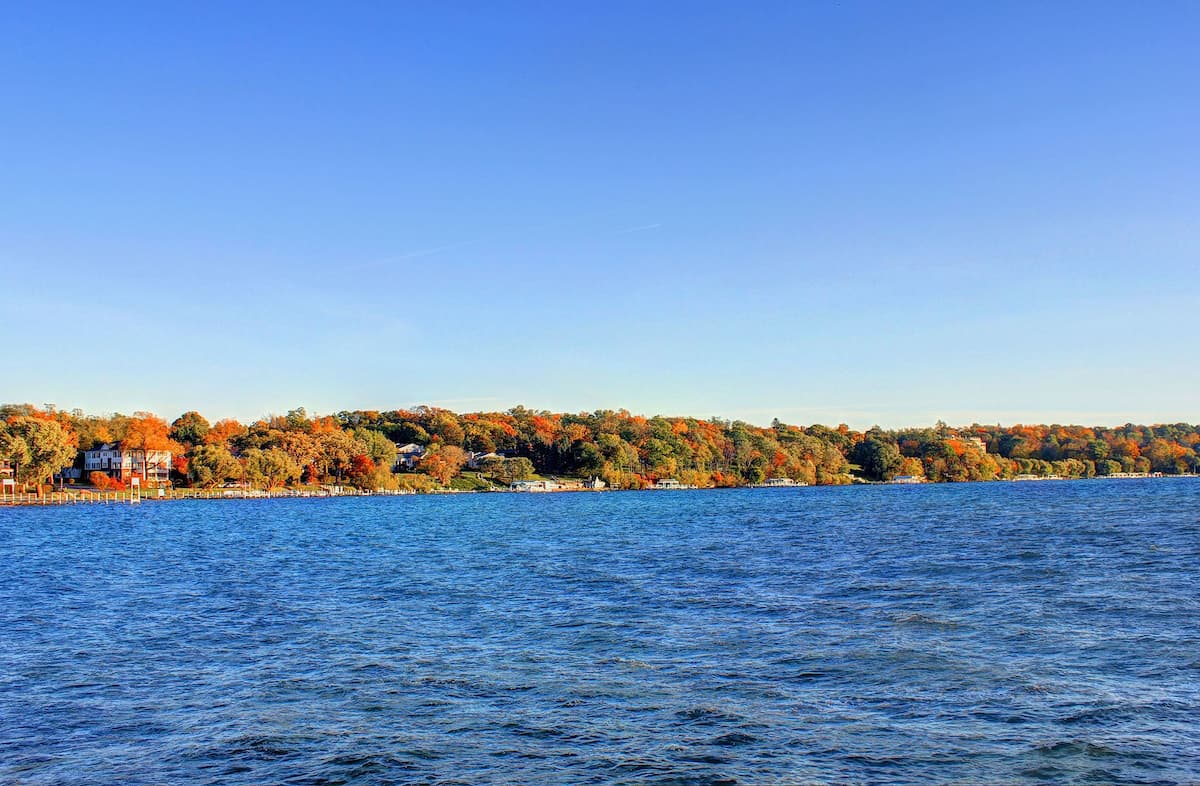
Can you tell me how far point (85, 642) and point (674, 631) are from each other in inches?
736

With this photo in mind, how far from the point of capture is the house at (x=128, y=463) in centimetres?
18412

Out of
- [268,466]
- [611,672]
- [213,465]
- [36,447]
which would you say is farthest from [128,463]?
[611,672]

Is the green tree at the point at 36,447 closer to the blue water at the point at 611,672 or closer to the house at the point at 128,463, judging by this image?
the house at the point at 128,463

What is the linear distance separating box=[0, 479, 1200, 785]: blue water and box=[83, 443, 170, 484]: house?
484 ft

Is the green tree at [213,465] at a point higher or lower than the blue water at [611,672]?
higher

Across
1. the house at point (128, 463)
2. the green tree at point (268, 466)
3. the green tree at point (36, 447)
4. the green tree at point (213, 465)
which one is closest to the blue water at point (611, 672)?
the green tree at point (36, 447)

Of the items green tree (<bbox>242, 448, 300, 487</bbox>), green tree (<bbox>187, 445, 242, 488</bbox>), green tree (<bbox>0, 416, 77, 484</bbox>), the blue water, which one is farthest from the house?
the blue water

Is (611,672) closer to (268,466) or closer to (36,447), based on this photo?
(36,447)

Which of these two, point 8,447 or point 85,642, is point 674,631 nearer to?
point 85,642

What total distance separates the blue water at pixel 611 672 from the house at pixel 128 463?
14739cm

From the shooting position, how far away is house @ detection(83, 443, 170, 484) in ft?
604

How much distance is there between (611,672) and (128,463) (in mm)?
188942

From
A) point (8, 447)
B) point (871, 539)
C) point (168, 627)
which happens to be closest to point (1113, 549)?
point (871, 539)

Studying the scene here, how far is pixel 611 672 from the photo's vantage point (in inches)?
905
